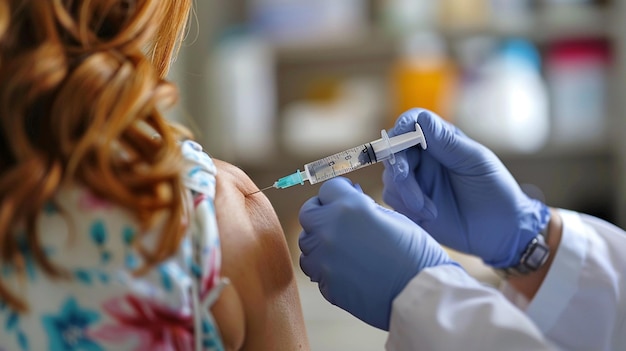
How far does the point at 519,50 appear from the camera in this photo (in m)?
2.43

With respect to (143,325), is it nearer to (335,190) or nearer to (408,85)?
(335,190)

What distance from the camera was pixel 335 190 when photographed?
3.32 feet

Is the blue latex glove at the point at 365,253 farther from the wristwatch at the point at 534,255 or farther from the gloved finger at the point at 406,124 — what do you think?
the wristwatch at the point at 534,255

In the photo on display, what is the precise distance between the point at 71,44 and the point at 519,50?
1915mm

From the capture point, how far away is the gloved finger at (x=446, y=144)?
3.64ft

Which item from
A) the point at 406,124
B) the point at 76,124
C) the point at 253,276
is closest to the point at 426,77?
the point at 406,124

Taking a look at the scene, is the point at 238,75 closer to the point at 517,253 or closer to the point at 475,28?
the point at 475,28

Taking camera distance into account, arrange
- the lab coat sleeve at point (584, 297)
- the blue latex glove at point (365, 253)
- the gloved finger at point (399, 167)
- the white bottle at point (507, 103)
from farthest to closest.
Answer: the white bottle at point (507, 103)
the lab coat sleeve at point (584, 297)
the gloved finger at point (399, 167)
the blue latex glove at point (365, 253)

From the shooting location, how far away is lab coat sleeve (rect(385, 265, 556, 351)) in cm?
91

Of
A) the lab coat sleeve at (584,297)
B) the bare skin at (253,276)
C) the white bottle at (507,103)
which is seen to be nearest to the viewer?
the bare skin at (253,276)

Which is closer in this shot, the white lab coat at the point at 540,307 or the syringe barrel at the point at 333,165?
the white lab coat at the point at 540,307

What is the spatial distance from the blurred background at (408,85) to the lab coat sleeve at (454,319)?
57.7 inches

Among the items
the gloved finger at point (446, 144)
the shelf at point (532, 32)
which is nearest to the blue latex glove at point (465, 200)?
the gloved finger at point (446, 144)

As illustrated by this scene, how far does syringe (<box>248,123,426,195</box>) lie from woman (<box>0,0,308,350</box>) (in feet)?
0.99
